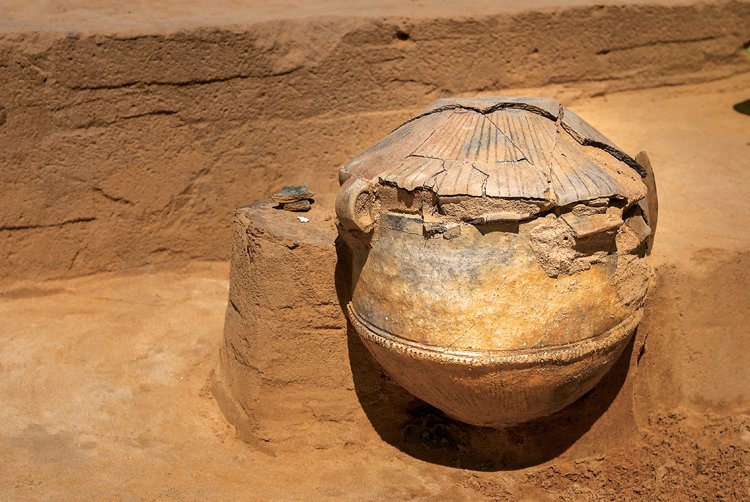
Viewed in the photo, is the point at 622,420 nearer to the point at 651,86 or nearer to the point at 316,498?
the point at 316,498

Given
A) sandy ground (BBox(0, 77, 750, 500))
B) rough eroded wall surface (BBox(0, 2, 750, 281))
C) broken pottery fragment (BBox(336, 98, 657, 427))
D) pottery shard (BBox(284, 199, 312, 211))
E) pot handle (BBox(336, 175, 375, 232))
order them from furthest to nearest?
rough eroded wall surface (BBox(0, 2, 750, 281)) → pottery shard (BBox(284, 199, 312, 211)) → sandy ground (BBox(0, 77, 750, 500)) → pot handle (BBox(336, 175, 375, 232)) → broken pottery fragment (BBox(336, 98, 657, 427))

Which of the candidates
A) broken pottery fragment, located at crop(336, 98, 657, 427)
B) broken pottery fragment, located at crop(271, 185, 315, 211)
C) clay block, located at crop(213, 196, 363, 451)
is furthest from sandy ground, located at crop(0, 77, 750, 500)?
broken pottery fragment, located at crop(271, 185, 315, 211)

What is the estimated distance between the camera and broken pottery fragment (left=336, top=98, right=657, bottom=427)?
10.7ft

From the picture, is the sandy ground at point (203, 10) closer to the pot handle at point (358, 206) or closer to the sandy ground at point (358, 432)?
the sandy ground at point (358, 432)

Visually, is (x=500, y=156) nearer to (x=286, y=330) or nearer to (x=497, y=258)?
(x=497, y=258)

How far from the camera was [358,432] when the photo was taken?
410 cm

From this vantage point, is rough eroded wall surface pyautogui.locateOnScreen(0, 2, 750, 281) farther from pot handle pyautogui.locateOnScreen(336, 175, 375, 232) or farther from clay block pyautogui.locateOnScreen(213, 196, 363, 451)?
pot handle pyautogui.locateOnScreen(336, 175, 375, 232)

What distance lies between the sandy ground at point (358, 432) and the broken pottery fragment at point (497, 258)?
18.3 inches

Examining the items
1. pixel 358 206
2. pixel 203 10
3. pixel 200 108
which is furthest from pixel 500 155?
pixel 203 10

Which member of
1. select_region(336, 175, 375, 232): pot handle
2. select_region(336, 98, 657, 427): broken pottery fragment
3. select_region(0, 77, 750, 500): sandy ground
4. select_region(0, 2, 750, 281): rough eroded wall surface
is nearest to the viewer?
select_region(336, 98, 657, 427): broken pottery fragment

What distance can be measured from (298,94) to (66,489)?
8.00ft

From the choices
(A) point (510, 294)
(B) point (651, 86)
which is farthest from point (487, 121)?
(B) point (651, 86)

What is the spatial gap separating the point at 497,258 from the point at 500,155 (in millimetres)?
364

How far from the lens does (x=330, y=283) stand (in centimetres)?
388
